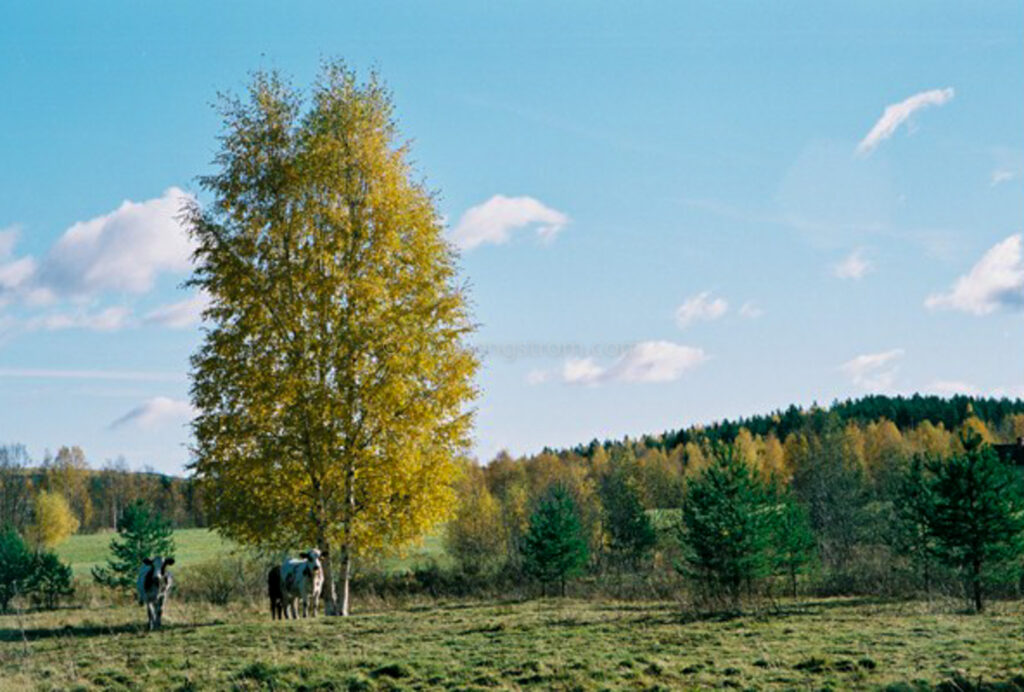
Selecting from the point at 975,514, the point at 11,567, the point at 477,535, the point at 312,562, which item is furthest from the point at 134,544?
the point at 975,514

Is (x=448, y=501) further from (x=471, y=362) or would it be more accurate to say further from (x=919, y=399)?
(x=919, y=399)

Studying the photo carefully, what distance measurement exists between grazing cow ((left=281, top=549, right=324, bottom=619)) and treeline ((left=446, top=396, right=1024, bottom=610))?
16.0m

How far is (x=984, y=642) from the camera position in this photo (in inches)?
693

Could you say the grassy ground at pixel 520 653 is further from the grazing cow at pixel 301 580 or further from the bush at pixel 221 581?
the bush at pixel 221 581

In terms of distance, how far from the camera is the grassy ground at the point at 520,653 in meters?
13.5

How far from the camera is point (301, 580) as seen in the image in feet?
80.0

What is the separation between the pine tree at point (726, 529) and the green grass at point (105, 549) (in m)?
46.4

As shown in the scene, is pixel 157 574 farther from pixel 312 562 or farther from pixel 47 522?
pixel 47 522

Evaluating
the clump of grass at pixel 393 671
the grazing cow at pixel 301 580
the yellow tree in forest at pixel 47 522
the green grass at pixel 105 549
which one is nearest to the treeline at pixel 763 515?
the grazing cow at pixel 301 580

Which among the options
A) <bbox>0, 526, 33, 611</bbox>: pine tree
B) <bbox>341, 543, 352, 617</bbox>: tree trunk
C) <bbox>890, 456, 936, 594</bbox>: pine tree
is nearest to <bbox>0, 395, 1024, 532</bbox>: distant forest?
<bbox>890, 456, 936, 594</bbox>: pine tree

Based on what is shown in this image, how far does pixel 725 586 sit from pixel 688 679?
79.7 ft

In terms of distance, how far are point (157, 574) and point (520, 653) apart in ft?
44.5

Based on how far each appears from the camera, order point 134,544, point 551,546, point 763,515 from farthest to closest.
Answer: point 134,544
point 551,546
point 763,515

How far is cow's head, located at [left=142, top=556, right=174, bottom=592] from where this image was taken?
76.4 feet
